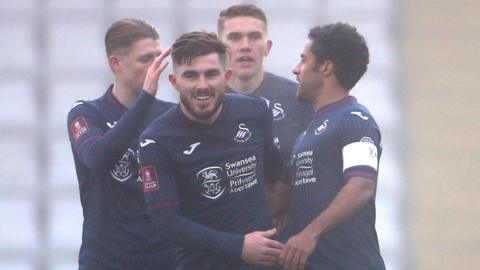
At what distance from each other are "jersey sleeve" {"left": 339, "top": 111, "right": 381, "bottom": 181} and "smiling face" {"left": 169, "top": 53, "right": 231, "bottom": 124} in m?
0.45

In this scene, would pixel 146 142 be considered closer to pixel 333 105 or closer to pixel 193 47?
pixel 193 47

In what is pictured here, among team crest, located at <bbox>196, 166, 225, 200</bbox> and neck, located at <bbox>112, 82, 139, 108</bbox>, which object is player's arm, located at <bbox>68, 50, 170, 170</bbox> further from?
team crest, located at <bbox>196, 166, 225, 200</bbox>

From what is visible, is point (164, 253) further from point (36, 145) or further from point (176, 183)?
point (36, 145)

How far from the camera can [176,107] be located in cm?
487

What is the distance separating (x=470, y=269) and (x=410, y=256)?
518 mm

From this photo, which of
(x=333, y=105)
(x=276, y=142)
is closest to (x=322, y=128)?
(x=333, y=105)

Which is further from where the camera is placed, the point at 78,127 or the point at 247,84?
the point at 247,84

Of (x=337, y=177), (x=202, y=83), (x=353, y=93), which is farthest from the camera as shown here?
(x=353, y=93)

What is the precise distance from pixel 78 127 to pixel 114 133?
263mm

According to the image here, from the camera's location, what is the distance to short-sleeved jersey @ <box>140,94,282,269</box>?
4.73 m

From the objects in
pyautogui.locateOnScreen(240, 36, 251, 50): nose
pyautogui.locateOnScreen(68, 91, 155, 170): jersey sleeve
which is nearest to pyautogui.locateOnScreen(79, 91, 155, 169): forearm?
pyautogui.locateOnScreen(68, 91, 155, 170): jersey sleeve

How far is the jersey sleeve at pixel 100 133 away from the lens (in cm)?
488

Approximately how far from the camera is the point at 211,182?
15.6ft

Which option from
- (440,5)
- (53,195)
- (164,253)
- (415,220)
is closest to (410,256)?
(415,220)
